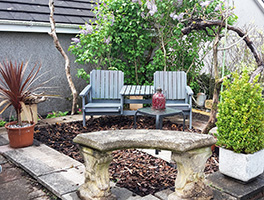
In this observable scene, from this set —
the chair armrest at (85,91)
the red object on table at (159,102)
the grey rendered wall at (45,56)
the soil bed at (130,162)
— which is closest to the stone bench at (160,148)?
the soil bed at (130,162)

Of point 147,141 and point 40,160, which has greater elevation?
point 147,141

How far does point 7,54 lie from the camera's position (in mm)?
5352

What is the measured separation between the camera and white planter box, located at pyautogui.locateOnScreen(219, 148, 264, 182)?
7.69 feet

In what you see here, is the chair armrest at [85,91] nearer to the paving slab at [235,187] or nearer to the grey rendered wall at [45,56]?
the grey rendered wall at [45,56]

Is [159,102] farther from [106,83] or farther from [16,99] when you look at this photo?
[16,99]

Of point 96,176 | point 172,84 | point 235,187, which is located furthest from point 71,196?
point 172,84

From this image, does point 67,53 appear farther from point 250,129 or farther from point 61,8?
point 250,129

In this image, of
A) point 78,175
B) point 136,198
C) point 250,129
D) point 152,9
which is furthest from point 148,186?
point 152,9

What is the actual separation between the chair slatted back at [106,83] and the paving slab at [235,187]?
3041 mm

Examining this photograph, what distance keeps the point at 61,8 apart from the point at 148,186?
4975 millimetres

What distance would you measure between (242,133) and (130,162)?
A: 1.38 metres

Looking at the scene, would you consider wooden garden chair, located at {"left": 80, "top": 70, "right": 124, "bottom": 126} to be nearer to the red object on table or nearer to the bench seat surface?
the red object on table

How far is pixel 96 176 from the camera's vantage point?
86.0 inches

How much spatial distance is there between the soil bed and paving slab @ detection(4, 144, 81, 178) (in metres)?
0.20
